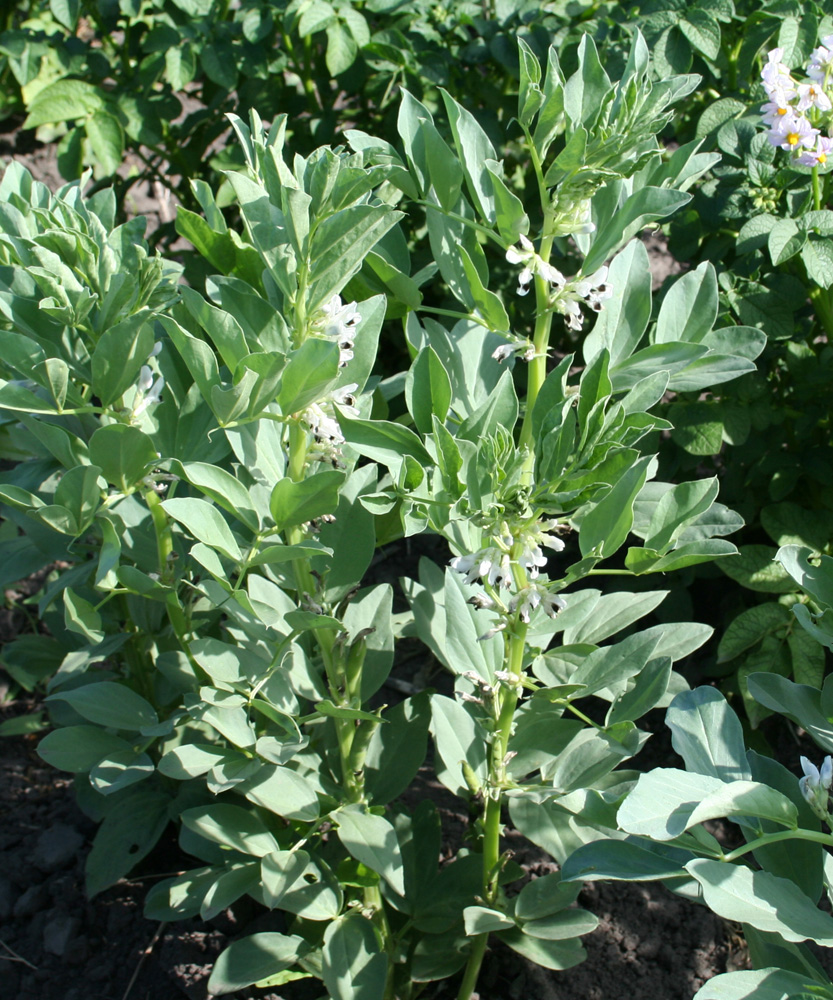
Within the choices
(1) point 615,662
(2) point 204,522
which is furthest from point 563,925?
(2) point 204,522

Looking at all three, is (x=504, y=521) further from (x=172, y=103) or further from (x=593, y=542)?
(x=172, y=103)

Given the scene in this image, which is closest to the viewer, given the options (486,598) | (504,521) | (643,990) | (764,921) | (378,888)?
(764,921)

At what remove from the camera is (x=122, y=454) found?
3.95ft

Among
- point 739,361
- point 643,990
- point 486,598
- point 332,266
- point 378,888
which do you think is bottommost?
point 643,990

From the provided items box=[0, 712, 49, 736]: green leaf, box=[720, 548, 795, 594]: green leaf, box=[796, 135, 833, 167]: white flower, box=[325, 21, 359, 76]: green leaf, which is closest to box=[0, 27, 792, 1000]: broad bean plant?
box=[0, 712, 49, 736]: green leaf

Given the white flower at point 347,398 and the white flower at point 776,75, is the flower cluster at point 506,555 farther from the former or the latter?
the white flower at point 776,75

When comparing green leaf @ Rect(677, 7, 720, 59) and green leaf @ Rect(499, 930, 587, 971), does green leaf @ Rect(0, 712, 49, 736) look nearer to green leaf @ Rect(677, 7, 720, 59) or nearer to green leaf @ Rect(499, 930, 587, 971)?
green leaf @ Rect(499, 930, 587, 971)

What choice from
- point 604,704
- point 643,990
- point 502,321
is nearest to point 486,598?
point 502,321

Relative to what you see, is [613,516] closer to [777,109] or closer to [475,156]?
[475,156]

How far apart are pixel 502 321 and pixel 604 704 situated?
124 cm

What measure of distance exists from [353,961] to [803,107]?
168cm

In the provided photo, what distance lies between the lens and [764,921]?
3.11 ft

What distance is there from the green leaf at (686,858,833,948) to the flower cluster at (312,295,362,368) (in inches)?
26.9

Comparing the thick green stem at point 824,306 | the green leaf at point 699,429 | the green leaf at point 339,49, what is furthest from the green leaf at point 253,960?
the green leaf at point 339,49
